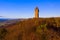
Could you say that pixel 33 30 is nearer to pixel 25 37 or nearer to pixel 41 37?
pixel 25 37

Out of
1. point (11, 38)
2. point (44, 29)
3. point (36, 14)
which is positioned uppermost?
point (36, 14)

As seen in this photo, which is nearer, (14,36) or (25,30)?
(14,36)

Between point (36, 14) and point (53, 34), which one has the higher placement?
point (36, 14)

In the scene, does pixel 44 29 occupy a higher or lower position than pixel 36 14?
lower

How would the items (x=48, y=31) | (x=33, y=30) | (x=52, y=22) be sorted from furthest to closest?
(x=52, y=22) < (x=33, y=30) < (x=48, y=31)

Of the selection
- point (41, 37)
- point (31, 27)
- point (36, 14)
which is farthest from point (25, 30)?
point (36, 14)

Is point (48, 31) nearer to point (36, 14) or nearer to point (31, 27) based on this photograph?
point (31, 27)

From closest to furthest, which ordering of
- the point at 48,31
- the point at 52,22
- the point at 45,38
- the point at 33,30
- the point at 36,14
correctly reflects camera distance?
the point at 45,38 < the point at 48,31 < the point at 33,30 < the point at 52,22 < the point at 36,14

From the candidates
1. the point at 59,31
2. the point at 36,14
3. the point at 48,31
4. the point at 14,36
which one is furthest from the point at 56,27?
the point at 36,14

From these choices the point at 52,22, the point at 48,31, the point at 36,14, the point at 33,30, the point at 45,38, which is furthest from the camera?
the point at 36,14
